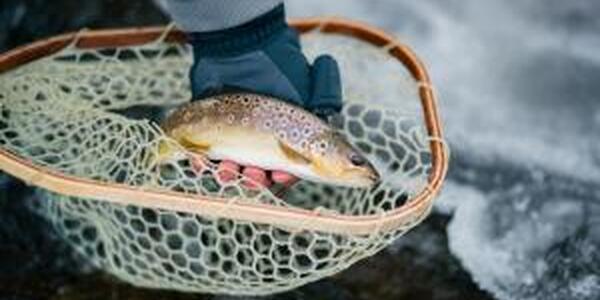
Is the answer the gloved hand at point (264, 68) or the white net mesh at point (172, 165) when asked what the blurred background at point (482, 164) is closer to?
the white net mesh at point (172, 165)

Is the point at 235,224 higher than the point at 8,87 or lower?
lower

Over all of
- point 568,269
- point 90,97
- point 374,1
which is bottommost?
point 568,269

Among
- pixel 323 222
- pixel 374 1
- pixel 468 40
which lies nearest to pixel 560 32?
pixel 468 40

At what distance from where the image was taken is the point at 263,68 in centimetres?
282

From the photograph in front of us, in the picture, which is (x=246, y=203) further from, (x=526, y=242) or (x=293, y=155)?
(x=526, y=242)

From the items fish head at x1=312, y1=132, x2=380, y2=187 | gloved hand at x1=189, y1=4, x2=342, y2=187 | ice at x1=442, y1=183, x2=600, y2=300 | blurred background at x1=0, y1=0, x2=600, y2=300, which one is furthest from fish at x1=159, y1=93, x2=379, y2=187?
ice at x1=442, y1=183, x2=600, y2=300

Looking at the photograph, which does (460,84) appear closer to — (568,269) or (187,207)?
(568,269)

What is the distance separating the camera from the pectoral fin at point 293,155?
2580 mm

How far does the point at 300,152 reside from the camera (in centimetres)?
258

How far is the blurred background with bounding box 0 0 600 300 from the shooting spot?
3.31 metres

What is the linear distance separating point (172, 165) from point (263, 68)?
362 mm

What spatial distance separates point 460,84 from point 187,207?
193cm

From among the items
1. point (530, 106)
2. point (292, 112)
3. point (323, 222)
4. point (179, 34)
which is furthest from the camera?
point (530, 106)

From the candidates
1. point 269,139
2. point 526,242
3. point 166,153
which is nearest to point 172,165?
point 166,153
